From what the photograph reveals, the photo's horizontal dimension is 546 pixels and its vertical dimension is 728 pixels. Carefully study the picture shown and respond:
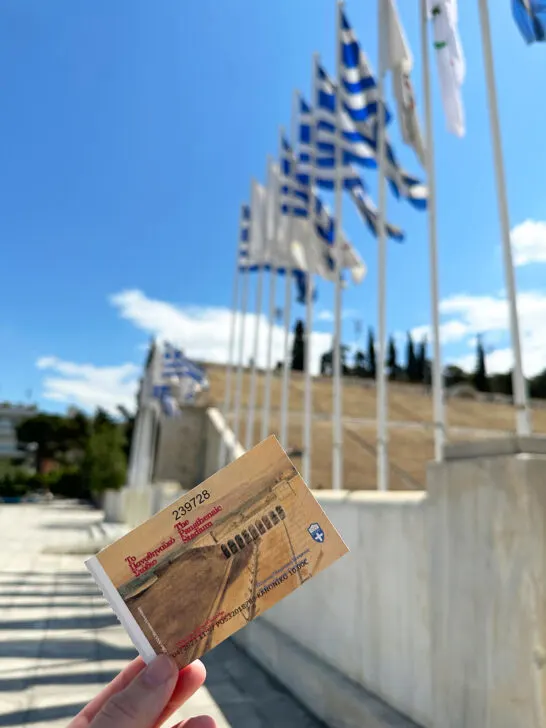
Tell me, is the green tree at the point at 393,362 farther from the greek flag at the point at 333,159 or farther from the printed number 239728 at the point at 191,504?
the printed number 239728 at the point at 191,504

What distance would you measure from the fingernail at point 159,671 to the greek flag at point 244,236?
1410cm

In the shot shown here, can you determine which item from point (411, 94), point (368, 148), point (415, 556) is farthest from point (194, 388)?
point (415, 556)

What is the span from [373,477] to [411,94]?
41.4 feet

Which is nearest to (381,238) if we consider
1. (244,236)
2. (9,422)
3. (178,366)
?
(244,236)

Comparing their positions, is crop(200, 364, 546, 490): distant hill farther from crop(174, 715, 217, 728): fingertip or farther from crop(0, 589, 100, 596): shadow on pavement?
crop(174, 715, 217, 728): fingertip

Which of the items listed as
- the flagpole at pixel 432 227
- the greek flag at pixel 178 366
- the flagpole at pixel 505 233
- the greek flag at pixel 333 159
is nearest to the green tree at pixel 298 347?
the greek flag at pixel 178 366

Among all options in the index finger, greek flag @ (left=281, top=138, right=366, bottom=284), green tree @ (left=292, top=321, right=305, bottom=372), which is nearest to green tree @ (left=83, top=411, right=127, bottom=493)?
green tree @ (left=292, top=321, right=305, bottom=372)

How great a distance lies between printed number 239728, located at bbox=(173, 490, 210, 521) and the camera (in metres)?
1.24

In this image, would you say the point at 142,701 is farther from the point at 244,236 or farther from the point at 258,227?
the point at 244,236

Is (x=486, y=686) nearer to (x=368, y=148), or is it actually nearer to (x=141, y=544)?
(x=141, y=544)

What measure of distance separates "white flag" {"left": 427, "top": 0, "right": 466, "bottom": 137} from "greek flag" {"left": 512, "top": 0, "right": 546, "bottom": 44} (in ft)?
3.48

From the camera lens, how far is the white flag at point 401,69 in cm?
716

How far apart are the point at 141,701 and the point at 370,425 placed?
23.4 m

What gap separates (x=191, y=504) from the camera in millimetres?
1255
